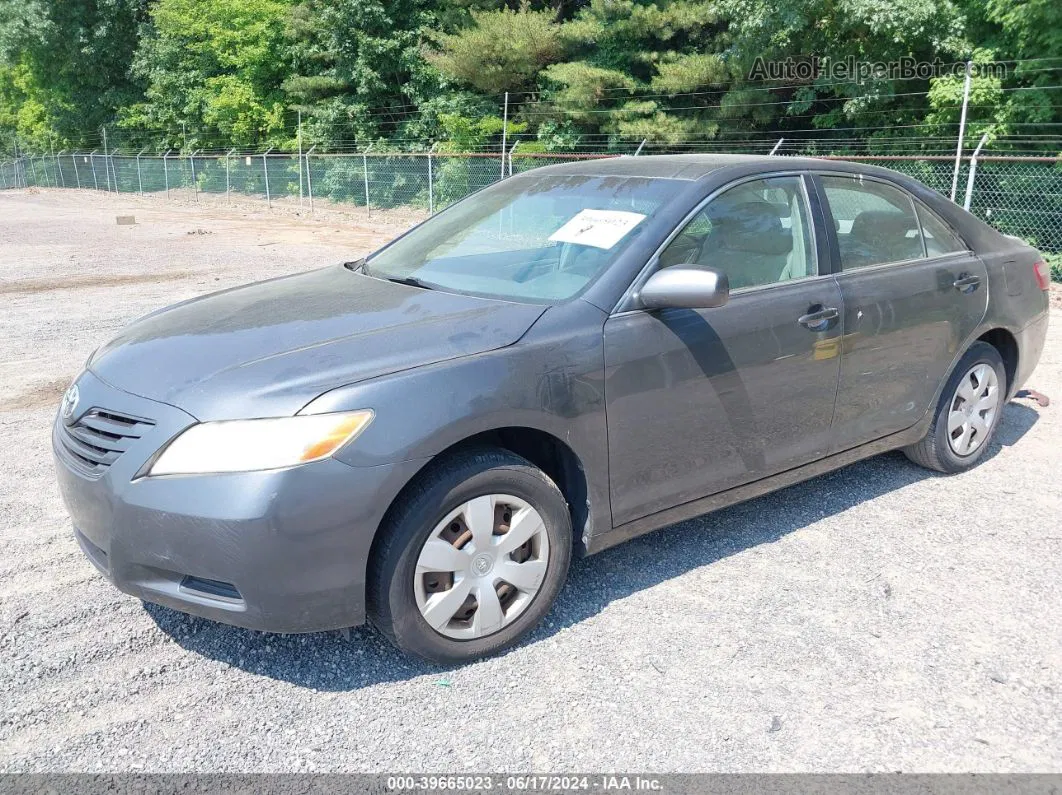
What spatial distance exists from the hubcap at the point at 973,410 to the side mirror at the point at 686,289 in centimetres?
211

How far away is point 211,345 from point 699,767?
208 cm

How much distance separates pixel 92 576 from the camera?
3.69 metres

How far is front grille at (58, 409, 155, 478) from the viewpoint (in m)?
2.85

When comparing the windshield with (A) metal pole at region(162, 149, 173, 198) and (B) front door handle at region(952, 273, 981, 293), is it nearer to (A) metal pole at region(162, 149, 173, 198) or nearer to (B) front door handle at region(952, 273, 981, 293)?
(B) front door handle at region(952, 273, 981, 293)

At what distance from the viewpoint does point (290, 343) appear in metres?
3.07

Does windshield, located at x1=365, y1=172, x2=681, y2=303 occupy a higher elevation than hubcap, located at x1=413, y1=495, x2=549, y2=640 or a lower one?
higher

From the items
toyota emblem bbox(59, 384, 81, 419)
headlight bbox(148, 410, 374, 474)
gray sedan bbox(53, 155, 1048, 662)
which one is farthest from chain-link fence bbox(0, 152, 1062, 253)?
headlight bbox(148, 410, 374, 474)

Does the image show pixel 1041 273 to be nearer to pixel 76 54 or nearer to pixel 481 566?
pixel 481 566

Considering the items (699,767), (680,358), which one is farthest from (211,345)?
(699,767)

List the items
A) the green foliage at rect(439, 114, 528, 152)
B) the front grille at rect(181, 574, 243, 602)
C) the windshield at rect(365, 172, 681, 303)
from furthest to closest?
the green foliage at rect(439, 114, 528, 152) → the windshield at rect(365, 172, 681, 303) → the front grille at rect(181, 574, 243, 602)

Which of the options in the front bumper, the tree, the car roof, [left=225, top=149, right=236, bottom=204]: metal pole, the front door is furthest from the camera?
the tree

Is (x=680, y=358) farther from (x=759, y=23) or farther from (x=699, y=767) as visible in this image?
(x=759, y=23)

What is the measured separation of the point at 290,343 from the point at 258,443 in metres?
0.51

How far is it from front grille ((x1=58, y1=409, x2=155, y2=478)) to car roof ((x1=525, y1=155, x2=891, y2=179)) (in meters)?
2.27
